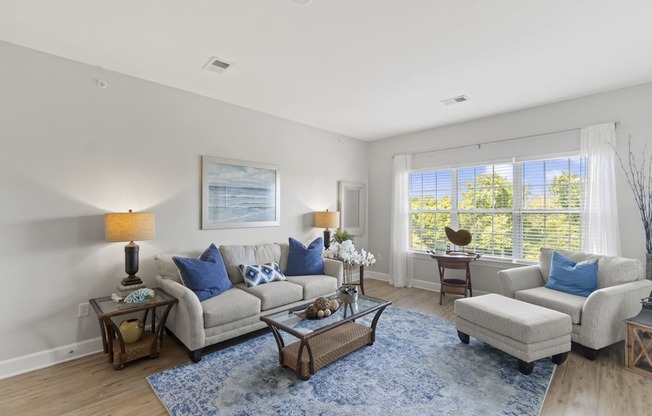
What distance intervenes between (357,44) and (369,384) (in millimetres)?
2750

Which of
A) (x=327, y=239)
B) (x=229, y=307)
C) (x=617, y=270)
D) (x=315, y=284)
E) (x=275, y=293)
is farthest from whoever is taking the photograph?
(x=327, y=239)

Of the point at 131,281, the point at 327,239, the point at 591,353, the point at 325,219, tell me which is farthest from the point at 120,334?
the point at 591,353

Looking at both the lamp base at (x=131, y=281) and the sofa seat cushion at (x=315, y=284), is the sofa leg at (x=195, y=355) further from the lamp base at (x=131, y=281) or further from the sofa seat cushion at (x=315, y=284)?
the sofa seat cushion at (x=315, y=284)

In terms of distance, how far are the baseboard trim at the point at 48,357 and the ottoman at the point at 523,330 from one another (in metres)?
3.59

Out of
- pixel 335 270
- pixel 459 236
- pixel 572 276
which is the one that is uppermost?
pixel 459 236

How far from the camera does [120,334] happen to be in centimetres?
254

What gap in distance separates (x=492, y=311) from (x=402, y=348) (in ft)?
2.93

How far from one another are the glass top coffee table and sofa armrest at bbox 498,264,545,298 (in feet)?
4.81

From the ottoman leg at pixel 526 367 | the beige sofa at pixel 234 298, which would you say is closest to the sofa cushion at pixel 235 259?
the beige sofa at pixel 234 298

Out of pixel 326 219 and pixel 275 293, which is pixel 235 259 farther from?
→ pixel 326 219

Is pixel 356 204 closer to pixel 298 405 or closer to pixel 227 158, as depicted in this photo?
pixel 227 158

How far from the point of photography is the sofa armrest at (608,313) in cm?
261

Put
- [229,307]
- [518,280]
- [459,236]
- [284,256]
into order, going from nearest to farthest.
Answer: [229,307] → [518,280] → [284,256] → [459,236]

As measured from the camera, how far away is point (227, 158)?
152 inches
